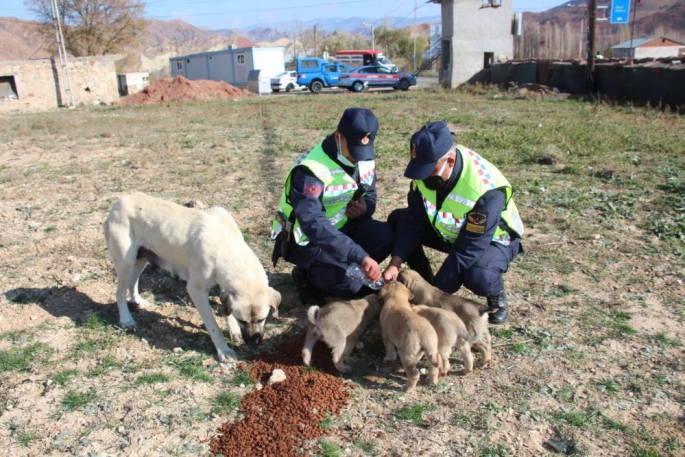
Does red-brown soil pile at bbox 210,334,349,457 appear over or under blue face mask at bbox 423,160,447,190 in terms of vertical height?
under

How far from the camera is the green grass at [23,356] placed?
4125 millimetres

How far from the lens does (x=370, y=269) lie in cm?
431

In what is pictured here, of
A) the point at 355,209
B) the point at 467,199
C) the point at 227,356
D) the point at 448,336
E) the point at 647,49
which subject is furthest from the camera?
the point at 647,49

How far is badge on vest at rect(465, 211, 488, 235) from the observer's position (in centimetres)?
427

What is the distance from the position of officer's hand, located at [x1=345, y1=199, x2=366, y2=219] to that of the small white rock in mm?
1650

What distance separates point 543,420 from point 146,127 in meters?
16.1

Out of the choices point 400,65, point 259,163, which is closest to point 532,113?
point 259,163

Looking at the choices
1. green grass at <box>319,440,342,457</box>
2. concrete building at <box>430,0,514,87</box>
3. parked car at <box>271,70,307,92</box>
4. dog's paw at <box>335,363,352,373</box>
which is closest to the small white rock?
dog's paw at <box>335,363,352,373</box>

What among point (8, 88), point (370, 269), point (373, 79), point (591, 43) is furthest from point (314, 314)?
point (373, 79)

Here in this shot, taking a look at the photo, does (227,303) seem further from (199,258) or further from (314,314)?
(314,314)

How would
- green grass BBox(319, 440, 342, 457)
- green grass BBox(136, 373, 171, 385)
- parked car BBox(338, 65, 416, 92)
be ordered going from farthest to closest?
1. parked car BBox(338, 65, 416, 92)
2. green grass BBox(136, 373, 171, 385)
3. green grass BBox(319, 440, 342, 457)

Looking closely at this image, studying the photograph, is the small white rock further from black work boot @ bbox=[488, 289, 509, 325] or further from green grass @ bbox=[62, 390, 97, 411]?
black work boot @ bbox=[488, 289, 509, 325]

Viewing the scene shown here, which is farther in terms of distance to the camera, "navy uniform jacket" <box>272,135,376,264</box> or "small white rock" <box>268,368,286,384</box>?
"navy uniform jacket" <box>272,135,376,264</box>

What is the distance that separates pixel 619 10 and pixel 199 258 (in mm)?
31491
